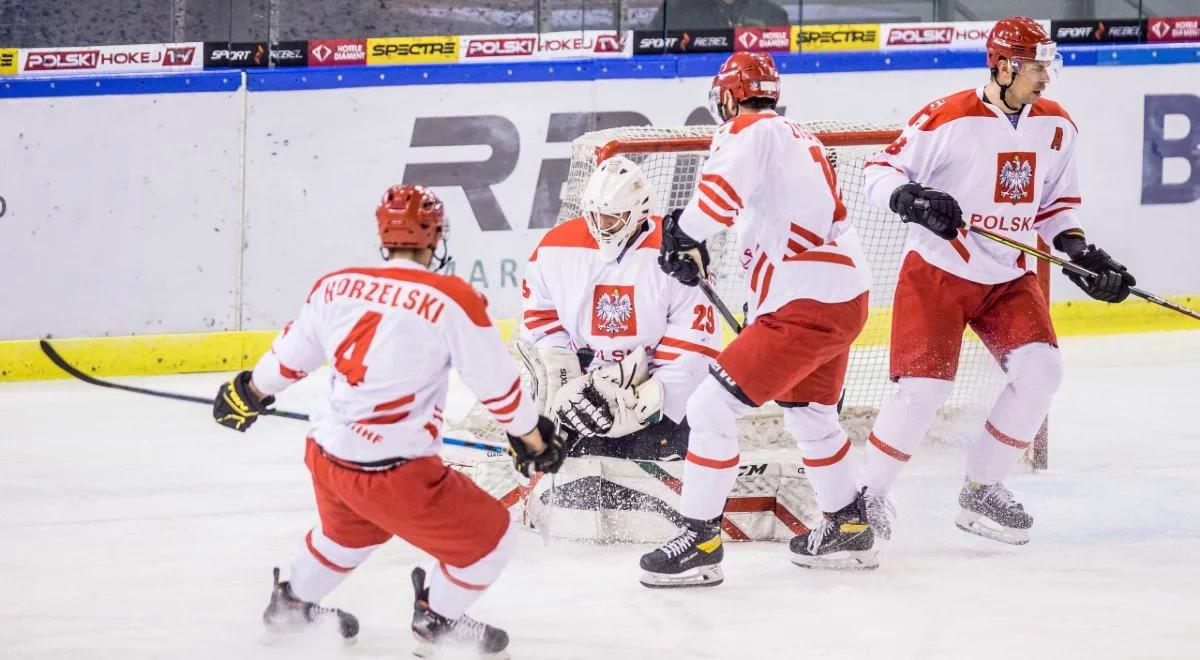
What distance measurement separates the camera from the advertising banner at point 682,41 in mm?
6520

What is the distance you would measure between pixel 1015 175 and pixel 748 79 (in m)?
0.80

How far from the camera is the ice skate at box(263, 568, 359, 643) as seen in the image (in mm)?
3148

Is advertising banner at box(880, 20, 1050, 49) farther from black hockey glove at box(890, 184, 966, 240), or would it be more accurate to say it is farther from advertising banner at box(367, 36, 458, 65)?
black hockey glove at box(890, 184, 966, 240)

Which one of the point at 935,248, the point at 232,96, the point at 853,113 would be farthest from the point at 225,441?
the point at 853,113

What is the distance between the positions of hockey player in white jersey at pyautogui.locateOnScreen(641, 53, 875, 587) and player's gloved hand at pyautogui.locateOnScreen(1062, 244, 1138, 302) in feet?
2.17

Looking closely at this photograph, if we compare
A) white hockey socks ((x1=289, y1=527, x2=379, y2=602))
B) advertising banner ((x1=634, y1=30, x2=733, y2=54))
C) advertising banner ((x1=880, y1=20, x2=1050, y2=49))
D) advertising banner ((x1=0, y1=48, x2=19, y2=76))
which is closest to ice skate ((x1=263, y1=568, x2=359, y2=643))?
white hockey socks ((x1=289, y1=527, x2=379, y2=602))

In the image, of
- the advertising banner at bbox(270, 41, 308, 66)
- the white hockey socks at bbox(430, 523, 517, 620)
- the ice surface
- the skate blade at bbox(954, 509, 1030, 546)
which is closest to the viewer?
the white hockey socks at bbox(430, 523, 517, 620)

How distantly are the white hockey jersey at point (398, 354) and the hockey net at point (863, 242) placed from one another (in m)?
1.71

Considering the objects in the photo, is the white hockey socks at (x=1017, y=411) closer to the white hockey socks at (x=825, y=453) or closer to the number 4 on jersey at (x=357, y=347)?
the white hockey socks at (x=825, y=453)

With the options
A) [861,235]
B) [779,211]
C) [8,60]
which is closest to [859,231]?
[861,235]

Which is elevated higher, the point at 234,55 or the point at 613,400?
the point at 234,55

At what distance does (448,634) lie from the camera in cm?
303

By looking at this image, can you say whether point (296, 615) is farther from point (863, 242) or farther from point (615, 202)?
point (863, 242)

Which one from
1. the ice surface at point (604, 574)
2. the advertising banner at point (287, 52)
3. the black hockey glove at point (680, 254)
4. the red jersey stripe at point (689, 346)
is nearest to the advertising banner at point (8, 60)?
the advertising banner at point (287, 52)
